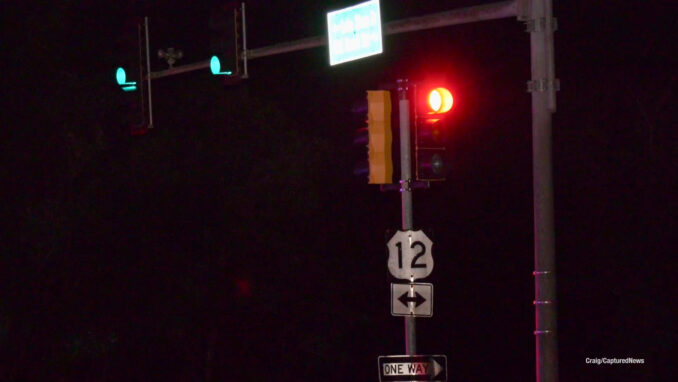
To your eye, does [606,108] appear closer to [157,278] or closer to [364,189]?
[364,189]

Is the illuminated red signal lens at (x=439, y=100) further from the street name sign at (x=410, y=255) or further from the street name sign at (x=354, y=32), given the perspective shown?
the street name sign at (x=410, y=255)

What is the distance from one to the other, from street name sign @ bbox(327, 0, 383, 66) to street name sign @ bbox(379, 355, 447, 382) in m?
3.50

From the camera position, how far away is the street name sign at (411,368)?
36.7 ft

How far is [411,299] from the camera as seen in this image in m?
11.4

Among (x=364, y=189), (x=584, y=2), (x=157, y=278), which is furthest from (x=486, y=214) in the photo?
(x=157, y=278)

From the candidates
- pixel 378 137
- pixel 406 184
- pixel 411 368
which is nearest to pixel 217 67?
pixel 378 137

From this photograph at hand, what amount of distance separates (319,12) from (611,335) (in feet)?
54.4

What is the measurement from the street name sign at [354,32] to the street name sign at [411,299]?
110 inches

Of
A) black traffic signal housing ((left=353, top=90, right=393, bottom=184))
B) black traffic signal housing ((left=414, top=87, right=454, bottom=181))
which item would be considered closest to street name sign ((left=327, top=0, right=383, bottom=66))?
black traffic signal housing ((left=353, top=90, right=393, bottom=184))

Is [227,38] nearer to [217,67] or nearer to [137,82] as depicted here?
[217,67]

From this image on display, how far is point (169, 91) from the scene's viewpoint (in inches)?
1302

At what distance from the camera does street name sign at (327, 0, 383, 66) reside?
10.2 m

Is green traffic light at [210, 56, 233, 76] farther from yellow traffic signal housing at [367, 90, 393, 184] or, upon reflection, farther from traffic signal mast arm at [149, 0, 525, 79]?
yellow traffic signal housing at [367, 90, 393, 184]

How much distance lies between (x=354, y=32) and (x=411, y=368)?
3.90 meters
